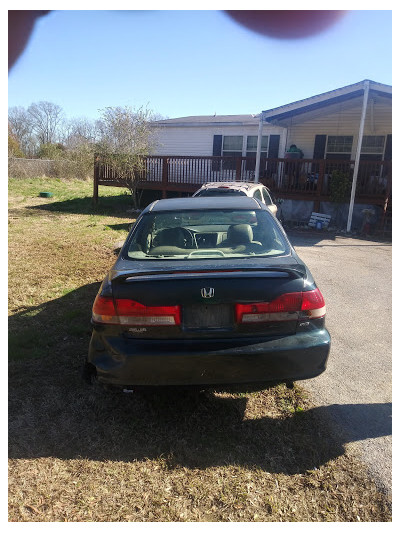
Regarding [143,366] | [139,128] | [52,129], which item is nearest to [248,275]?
[143,366]

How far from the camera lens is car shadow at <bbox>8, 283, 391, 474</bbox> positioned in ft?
8.27

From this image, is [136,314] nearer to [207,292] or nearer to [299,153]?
[207,292]

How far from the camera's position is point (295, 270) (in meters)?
2.66

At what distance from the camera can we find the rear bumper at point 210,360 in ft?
8.16

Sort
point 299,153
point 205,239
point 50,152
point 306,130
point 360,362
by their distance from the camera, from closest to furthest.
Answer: point 360,362, point 205,239, point 299,153, point 306,130, point 50,152

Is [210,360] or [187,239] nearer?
[210,360]

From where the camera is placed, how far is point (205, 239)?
13.0 ft

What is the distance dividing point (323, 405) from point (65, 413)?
6.43ft

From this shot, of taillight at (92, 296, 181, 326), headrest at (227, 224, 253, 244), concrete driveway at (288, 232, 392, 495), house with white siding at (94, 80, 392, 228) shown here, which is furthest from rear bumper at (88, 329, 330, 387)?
house with white siding at (94, 80, 392, 228)

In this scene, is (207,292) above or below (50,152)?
below

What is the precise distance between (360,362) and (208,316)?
6.69ft

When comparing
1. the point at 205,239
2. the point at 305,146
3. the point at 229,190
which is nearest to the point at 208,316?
the point at 205,239

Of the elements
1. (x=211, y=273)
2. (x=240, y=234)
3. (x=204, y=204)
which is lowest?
(x=211, y=273)

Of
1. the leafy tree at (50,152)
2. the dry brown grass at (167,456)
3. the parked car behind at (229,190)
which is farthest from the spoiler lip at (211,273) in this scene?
the leafy tree at (50,152)
